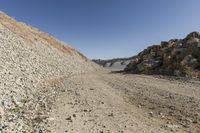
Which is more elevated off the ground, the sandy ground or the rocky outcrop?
the rocky outcrop

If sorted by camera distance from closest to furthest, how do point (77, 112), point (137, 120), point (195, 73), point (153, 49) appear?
1. point (137, 120)
2. point (77, 112)
3. point (195, 73)
4. point (153, 49)

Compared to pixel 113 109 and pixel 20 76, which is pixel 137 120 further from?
pixel 20 76

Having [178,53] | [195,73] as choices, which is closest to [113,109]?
[195,73]

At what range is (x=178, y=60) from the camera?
53.3 meters

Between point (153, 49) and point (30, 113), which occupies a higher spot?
point (153, 49)

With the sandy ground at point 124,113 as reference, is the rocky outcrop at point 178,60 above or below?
above

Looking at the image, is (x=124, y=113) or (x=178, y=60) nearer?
(x=124, y=113)

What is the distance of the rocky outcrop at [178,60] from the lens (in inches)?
1911

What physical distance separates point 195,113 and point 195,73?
90.2 ft

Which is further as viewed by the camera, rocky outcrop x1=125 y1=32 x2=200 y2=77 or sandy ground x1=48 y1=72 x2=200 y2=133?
rocky outcrop x1=125 y1=32 x2=200 y2=77

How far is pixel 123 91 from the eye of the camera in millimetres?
28375

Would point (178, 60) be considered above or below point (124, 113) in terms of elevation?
above

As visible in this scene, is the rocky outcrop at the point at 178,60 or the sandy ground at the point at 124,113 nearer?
the sandy ground at the point at 124,113

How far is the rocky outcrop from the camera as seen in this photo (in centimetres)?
4853
